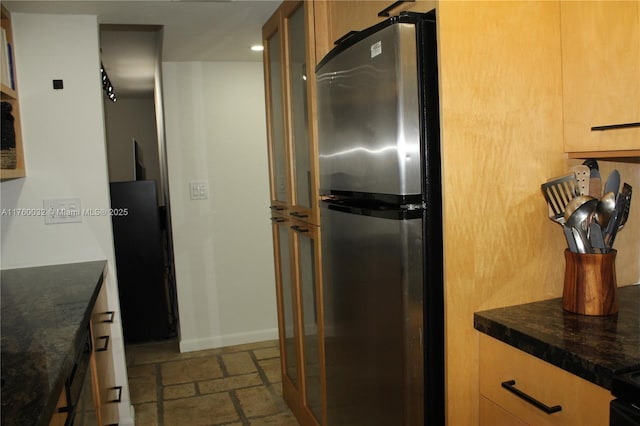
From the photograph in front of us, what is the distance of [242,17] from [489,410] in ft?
7.39

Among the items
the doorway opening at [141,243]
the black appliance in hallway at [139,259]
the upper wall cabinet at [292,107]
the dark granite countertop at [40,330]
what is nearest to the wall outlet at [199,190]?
the doorway opening at [141,243]

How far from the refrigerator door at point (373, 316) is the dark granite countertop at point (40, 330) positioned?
865mm

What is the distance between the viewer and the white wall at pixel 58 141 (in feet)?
8.77

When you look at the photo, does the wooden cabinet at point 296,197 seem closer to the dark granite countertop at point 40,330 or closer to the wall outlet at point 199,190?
the dark granite countertop at point 40,330

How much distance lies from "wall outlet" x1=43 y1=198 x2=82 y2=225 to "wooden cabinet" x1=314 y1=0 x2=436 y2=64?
59.8 inches

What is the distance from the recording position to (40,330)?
158cm

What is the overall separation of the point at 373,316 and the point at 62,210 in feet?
6.11

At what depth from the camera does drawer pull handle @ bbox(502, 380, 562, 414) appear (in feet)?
4.18

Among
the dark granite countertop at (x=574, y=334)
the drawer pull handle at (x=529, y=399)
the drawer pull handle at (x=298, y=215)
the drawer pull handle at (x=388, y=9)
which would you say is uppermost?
the drawer pull handle at (x=388, y=9)

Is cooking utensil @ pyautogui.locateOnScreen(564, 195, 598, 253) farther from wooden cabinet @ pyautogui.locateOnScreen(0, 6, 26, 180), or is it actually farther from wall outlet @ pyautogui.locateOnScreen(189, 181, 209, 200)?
wall outlet @ pyautogui.locateOnScreen(189, 181, 209, 200)

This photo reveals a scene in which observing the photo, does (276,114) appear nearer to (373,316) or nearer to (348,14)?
(348,14)

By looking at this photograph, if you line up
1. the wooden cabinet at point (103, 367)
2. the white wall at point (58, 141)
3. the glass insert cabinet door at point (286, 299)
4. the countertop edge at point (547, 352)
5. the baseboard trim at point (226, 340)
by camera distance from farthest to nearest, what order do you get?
the baseboard trim at point (226, 340)
the glass insert cabinet door at point (286, 299)
the white wall at point (58, 141)
the wooden cabinet at point (103, 367)
the countertop edge at point (547, 352)

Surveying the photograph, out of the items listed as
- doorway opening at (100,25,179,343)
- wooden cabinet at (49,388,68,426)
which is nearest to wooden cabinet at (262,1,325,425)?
wooden cabinet at (49,388,68,426)

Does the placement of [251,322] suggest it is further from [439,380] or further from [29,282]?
[439,380]
